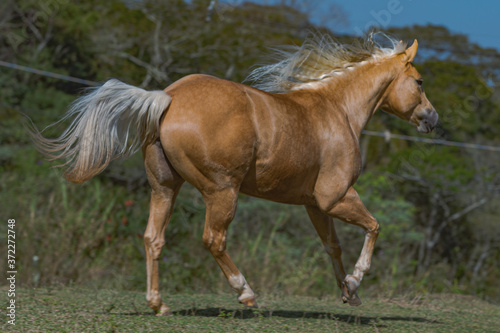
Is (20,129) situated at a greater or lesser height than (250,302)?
greater

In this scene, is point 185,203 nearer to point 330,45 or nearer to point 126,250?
point 126,250

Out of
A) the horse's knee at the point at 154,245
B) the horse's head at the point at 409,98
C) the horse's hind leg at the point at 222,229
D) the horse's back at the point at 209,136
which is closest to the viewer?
the horse's back at the point at 209,136

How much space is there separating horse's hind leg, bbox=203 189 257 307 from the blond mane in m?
1.60

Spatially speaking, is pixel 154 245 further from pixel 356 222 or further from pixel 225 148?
pixel 356 222

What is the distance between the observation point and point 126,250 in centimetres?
1059

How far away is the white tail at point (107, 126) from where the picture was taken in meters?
4.92

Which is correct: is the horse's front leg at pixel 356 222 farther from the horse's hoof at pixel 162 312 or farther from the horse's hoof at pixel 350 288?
the horse's hoof at pixel 162 312

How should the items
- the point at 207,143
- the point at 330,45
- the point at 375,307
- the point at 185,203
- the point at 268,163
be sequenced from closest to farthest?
the point at 207,143
the point at 268,163
the point at 330,45
the point at 375,307
the point at 185,203

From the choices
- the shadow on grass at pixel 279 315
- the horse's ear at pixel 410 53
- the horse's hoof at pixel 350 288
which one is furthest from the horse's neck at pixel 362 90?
the shadow on grass at pixel 279 315

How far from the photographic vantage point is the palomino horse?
4.89 meters

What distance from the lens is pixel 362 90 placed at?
623cm

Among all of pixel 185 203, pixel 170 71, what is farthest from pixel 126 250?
pixel 170 71

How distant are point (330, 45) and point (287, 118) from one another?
144cm

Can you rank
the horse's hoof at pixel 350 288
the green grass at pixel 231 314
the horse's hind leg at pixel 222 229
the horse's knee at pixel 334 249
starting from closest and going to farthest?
1. the green grass at pixel 231 314
2. the horse's hind leg at pixel 222 229
3. the horse's hoof at pixel 350 288
4. the horse's knee at pixel 334 249
